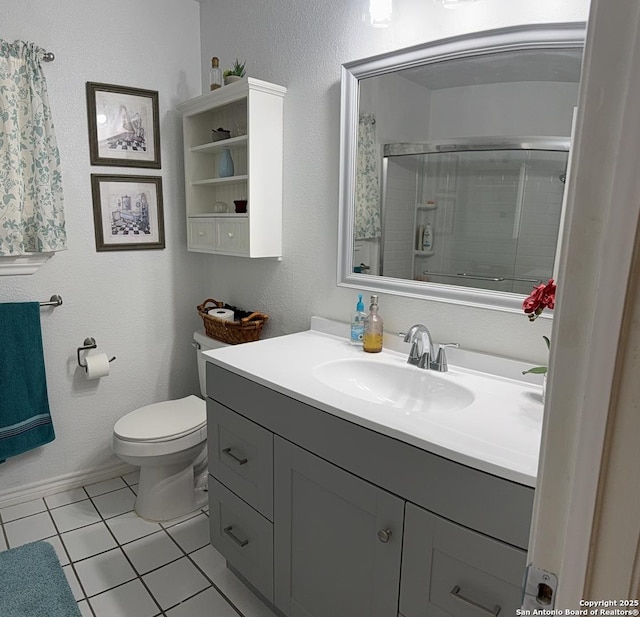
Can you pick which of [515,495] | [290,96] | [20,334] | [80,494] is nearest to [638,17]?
[515,495]

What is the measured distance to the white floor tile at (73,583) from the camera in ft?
5.70

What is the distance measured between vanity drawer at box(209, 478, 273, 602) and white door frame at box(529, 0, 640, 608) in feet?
4.16

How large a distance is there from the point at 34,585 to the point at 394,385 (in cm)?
151

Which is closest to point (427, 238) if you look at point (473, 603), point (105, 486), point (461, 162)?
point (461, 162)

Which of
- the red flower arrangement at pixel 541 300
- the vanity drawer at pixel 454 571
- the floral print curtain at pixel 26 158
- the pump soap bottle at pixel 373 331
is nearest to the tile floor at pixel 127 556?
the vanity drawer at pixel 454 571

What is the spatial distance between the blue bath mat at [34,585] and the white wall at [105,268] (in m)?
0.49

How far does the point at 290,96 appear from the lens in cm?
206

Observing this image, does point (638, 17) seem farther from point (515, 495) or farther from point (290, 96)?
point (290, 96)

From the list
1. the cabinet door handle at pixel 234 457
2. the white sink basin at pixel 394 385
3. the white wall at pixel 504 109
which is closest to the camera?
the white wall at pixel 504 109

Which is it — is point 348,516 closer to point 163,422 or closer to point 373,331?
point 373,331

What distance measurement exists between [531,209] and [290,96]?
1167 mm

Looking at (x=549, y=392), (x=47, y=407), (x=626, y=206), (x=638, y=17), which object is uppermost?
(x=638, y=17)

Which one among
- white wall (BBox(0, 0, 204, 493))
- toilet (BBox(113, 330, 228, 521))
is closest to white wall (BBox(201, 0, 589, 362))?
white wall (BBox(0, 0, 204, 493))

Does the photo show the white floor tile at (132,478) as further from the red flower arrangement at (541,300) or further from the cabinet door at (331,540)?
the red flower arrangement at (541,300)
